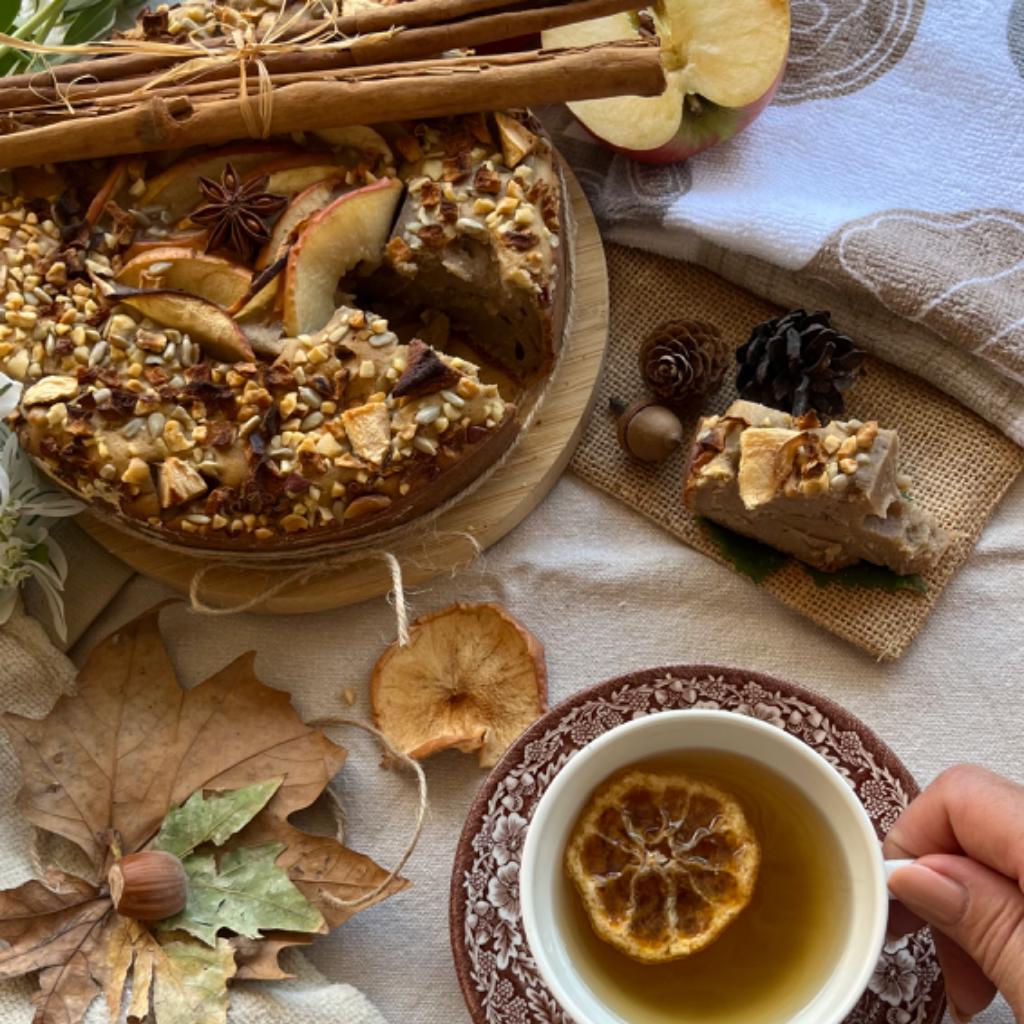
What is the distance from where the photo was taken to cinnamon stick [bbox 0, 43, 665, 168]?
6.59ft

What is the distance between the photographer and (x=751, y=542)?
2.21m

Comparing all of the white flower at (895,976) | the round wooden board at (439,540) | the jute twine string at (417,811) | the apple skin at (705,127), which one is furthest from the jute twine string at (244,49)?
the white flower at (895,976)

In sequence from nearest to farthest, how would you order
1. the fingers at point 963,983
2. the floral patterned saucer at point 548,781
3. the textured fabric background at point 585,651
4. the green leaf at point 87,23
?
the fingers at point 963,983
the floral patterned saucer at point 548,781
the textured fabric background at point 585,651
the green leaf at point 87,23

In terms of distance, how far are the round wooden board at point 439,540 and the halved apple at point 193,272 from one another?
434 mm

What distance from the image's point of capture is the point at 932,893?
1.58m

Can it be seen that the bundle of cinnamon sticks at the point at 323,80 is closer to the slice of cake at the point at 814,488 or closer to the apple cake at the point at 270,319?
the apple cake at the point at 270,319

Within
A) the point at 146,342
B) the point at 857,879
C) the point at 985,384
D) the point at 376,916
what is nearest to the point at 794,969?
the point at 857,879

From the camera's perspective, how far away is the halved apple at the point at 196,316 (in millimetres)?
1970

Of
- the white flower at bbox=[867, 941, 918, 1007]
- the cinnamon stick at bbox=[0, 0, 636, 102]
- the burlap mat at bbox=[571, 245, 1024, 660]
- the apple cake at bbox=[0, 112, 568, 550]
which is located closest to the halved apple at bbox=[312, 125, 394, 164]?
the apple cake at bbox=[0, 112, 568, 550]

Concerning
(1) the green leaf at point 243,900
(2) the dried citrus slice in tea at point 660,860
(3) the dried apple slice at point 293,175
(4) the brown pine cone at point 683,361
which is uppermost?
(3) the dried apple slice at point 293,175

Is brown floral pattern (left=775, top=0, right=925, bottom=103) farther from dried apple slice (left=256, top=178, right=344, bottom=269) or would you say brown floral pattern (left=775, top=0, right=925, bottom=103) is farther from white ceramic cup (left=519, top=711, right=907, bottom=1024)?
white ceramic cup (left=519, top=711, right=907, bottom=1024)

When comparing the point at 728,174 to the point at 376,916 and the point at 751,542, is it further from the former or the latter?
the point at 376,916

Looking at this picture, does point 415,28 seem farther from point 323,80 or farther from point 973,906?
point 973,906

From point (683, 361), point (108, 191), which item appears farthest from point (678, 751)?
point (108, 191)
